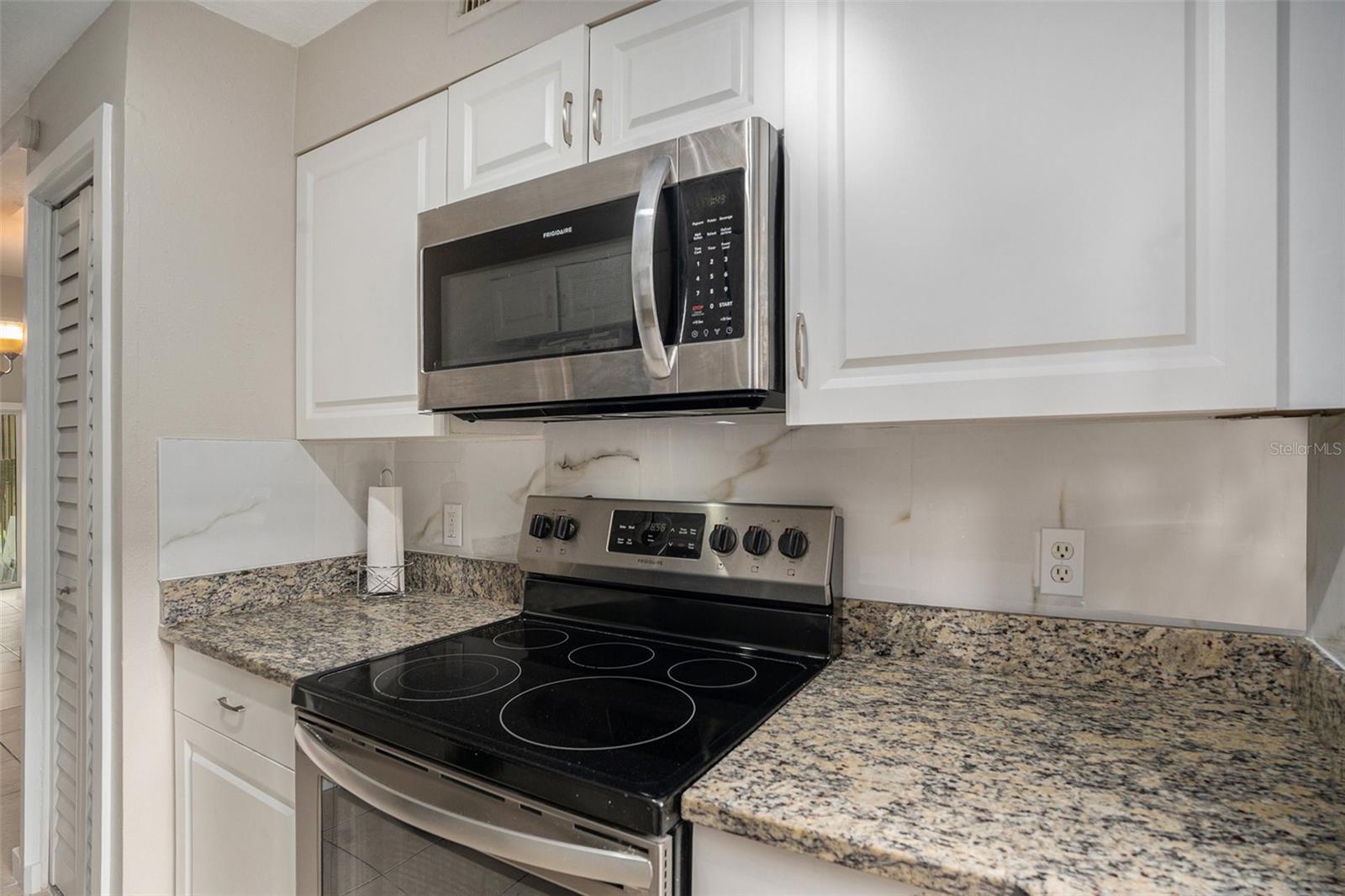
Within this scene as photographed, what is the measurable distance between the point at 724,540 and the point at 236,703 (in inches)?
41.2

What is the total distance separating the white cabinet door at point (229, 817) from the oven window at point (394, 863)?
166 mm

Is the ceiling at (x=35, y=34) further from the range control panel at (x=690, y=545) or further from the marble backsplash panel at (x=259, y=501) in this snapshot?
the range control panel at (x=690, y=545)

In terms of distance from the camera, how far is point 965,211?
0.93m

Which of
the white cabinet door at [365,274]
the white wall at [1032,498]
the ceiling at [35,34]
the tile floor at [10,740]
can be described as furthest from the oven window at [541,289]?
the tile floor at [10,740]

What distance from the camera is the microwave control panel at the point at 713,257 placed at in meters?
1.04

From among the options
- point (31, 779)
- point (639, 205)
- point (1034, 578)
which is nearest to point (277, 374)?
point (639, 205)

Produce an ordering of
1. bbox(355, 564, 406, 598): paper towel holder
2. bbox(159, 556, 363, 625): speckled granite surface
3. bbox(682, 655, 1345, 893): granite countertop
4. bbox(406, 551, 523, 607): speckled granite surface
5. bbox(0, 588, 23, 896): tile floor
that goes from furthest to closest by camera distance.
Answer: bbox(0, 588, 23, 896): tile floor < bbox(355, 564, 406, 598): paper towel holder < bbox(406, 551, 523, 607): speckled granite surface < bbox(159, 556, 363, 625): speckled granite surface < bbox(682, 655, 1345, 893): granite countertop

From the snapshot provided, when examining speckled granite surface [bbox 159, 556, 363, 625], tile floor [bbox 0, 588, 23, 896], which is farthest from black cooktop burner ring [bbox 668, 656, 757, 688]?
tile floor [bbox 0, 588, 23, 896]

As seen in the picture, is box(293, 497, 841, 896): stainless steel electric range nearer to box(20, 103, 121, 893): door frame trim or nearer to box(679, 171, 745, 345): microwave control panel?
box(679, 171, 745, 345): microwave control panel

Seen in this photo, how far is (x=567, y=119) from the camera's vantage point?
1.28m

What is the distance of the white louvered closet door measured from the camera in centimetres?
173

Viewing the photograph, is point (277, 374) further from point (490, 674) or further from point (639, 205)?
point (639, 205)

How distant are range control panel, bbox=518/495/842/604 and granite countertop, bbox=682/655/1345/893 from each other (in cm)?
25

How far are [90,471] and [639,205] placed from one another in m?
1.56
